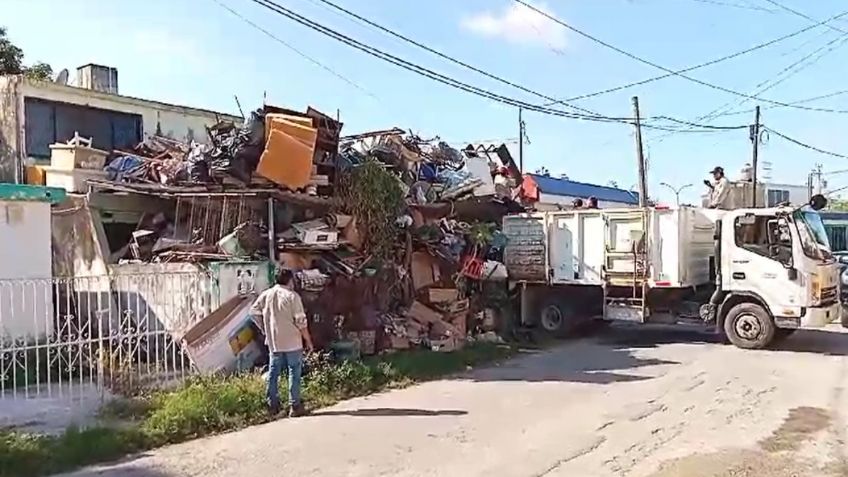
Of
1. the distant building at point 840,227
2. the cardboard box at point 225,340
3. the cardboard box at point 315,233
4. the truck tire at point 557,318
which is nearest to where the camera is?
the cardboard box at point 225,340

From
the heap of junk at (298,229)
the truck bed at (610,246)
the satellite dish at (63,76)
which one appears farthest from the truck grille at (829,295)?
the satellite dish at (63,76)

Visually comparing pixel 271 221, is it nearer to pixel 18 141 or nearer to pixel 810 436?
pixel 18 141

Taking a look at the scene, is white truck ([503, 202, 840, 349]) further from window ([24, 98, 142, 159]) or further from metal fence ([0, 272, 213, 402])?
window ([24, 98, 142, 159])

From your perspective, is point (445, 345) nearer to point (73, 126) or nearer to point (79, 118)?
point (73, 126)

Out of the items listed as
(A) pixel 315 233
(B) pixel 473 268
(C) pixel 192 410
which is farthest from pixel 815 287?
(C) pixel 192 410

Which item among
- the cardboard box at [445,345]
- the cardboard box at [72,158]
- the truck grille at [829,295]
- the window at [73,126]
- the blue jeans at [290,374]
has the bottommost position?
the cardboard box at [445,345]

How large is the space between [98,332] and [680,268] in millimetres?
9910

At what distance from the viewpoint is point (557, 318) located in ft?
55.6

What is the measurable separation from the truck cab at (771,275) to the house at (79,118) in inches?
388

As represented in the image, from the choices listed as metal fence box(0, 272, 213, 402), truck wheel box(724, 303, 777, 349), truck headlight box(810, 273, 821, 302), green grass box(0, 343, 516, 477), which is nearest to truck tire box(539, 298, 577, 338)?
truck wheel box(724, 303, 777, 349)

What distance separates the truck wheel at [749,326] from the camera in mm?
14266

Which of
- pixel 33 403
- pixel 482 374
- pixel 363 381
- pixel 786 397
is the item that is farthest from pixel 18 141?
pixel 786 397

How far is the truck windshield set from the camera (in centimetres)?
1395

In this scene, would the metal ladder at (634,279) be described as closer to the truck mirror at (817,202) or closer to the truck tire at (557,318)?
the truck tire at (557,318)
